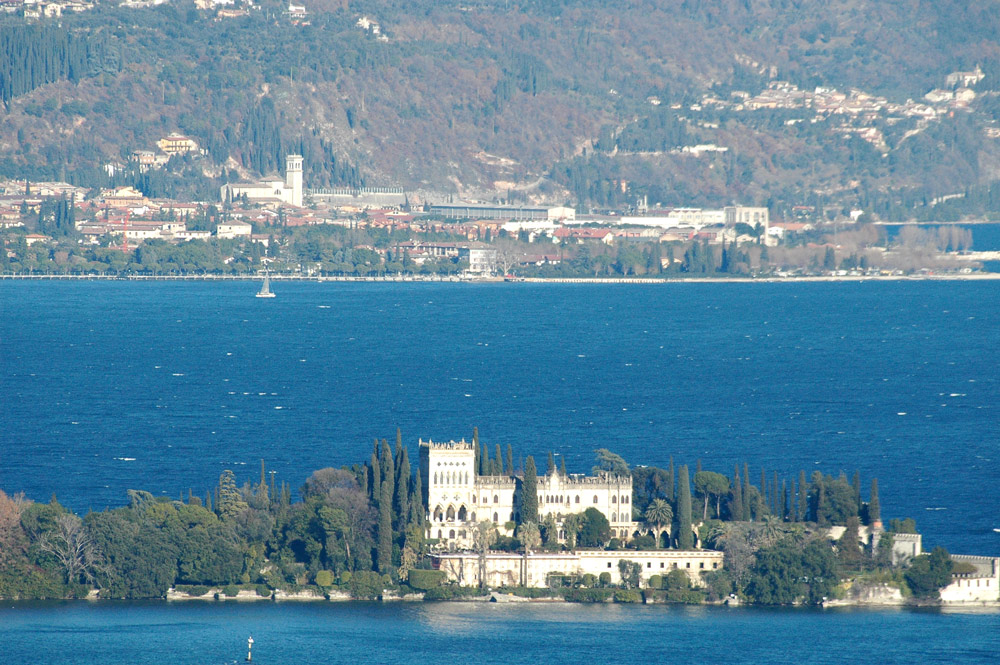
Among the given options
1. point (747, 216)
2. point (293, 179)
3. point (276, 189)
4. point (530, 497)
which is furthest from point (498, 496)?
point (293, 179)

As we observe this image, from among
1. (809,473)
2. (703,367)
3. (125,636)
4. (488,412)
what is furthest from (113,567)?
(703,367)

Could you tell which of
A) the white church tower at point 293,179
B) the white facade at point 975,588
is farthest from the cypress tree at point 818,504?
the white church tower at point 293,179

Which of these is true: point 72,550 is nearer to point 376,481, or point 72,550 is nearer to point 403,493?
point 376,481

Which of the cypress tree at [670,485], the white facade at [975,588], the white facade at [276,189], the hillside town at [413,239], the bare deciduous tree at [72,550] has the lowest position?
the white facade at [975,588]

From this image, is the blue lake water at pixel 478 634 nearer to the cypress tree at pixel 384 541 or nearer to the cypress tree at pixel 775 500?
the cypress tree at pixel 384 541

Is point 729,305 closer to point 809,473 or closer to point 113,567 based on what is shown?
point 809,473

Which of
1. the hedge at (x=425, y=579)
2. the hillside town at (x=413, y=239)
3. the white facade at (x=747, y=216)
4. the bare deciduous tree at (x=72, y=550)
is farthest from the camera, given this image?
the white facade at (x=747, y=216)

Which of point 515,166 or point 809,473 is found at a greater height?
point 515,166

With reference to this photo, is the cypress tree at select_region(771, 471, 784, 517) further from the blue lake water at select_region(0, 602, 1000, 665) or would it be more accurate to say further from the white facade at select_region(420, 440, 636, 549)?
the blue lake water at select_region(0, 602, 1000, 665)
